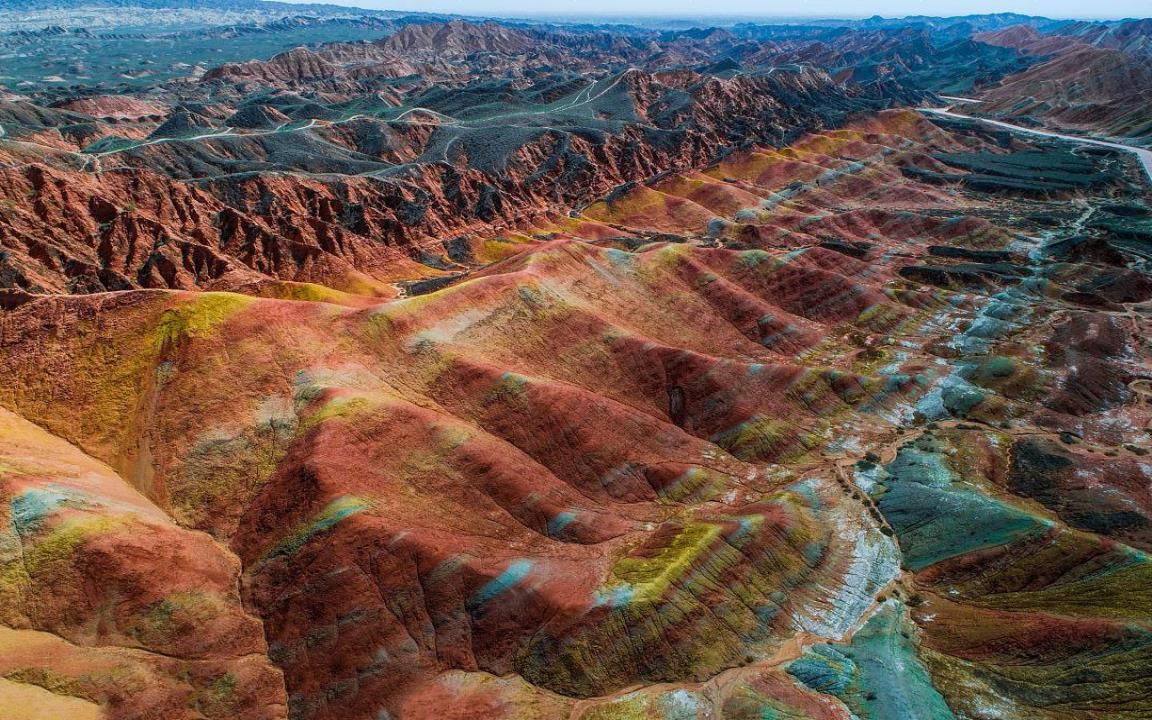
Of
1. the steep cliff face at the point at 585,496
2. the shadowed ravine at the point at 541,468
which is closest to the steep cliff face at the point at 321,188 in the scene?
the shadowed ravine at the point at 541,468

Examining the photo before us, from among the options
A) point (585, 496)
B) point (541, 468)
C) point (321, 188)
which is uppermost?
point (321, 188)

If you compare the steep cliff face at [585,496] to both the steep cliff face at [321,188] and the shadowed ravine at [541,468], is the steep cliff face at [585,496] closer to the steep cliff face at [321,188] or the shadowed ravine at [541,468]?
the shadowed ravine at [541,468]

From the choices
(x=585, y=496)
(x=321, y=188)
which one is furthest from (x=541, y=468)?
(x=321, y=188)

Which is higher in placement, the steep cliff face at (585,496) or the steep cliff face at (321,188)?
the steep cliff face at (321,188)

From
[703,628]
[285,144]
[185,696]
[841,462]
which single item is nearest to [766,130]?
[285,144]

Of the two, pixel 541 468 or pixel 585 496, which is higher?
pixel 541 468

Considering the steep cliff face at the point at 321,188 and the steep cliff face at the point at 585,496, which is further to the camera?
the steep cliff face at the point at 321,188

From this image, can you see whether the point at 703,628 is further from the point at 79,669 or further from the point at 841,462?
the point at 79,669

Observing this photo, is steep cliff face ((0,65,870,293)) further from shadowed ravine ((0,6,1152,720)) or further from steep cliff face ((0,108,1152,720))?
steep cliff face ((0,108,1152,720))

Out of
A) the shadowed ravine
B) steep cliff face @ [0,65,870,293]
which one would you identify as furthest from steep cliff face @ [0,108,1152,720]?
steep cliff face @ [0,65,870,293]

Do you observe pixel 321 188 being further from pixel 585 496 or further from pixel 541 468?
pixel 585 496

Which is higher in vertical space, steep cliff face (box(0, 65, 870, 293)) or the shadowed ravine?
steep cliff face (box(0, 65, 870, 293))
